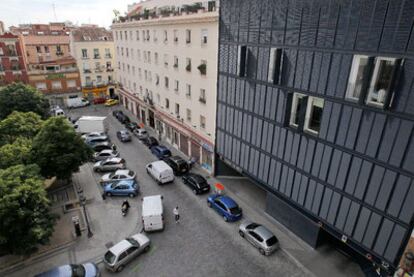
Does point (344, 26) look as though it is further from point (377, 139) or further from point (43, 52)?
point (43, 52)

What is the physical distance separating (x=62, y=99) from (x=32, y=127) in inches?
1276

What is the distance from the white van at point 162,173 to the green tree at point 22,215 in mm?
10354

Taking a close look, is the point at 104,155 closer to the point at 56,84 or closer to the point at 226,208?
the point at 226,208

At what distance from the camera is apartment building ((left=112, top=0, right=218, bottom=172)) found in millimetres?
24016

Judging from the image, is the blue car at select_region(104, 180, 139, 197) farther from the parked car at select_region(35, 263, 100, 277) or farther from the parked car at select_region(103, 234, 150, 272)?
the parked car at select_region(35, 263, 100, 277)

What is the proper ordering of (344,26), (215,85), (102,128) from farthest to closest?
(102,128), (215,85), (344,26)

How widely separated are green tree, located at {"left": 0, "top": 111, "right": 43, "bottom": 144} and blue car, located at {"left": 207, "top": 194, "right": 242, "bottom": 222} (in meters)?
17.4

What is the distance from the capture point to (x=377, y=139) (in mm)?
12031

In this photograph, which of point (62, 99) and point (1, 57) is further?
point (62, 99)

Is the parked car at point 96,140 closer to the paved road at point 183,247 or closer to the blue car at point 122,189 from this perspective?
the paved road at point 183,247

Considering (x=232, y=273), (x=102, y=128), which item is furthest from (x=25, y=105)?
(x=232, y=273)

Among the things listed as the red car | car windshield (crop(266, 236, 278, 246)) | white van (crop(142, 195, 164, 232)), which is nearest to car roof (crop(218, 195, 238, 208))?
car windshield (crop(266, 236, 278, 246))

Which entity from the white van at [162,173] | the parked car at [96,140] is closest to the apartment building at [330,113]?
the white van at [162,173]

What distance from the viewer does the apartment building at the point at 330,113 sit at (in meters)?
11.3
